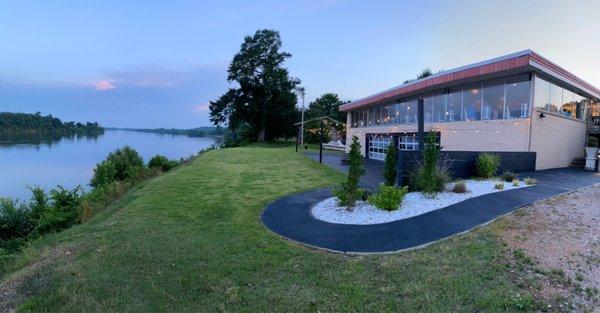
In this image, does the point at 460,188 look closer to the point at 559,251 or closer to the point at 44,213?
the point at 559,251

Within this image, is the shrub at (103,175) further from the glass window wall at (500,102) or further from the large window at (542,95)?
the large window at (542,95)

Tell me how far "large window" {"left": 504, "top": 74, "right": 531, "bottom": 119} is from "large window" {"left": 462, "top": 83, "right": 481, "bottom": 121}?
53.5 inches

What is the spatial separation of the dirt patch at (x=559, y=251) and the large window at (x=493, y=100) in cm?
778

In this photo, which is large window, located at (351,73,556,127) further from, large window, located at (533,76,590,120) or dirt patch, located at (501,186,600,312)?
dirt patch, located at (501,186,600,312)

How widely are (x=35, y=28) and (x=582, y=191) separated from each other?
37.2 m

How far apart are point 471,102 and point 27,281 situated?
17337 millimetres

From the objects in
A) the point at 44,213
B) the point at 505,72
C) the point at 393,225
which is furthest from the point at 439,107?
the point at 44,213

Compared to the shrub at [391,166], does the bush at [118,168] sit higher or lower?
lower

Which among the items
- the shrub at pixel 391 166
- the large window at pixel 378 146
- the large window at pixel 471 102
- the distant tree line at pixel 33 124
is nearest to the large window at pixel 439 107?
the large window at pixel 471 102

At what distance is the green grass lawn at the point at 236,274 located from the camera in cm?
382

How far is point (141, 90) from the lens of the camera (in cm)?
6438

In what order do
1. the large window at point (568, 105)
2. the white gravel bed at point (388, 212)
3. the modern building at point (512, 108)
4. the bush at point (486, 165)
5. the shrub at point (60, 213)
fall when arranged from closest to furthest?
the white gravel bed at point (388, 212)
the shrub at point (60, 213)
the bush at point (486, 165)
the modern building at point (512, 108)
the large window at point (568, 105)

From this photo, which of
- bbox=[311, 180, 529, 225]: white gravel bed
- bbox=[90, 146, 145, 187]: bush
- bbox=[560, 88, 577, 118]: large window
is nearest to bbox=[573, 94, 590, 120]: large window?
bbox=[560, 88, 577, 118]: large window

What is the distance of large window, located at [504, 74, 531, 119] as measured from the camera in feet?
46.0
